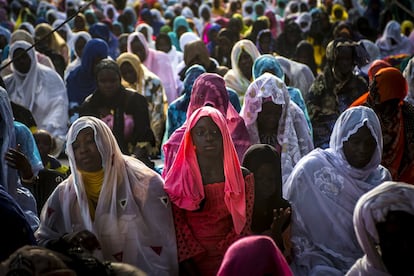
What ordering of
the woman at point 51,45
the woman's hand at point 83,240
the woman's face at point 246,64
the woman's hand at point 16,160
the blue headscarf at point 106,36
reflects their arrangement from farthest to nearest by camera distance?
1. the blue headscarf at point 106,36
2. the woman at point 51,45
3. the woman's face at point 246,64
4. the woman's hand at point 16,160
5. the woman's hand at point 83,240

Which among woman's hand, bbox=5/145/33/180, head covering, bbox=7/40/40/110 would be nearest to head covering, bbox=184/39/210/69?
head covering, bbox=7/40/40/110

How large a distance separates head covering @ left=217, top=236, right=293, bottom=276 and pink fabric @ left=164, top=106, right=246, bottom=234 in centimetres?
142

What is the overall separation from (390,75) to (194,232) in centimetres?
252

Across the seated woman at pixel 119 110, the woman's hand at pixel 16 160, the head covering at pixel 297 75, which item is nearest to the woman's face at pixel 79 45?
the head covering at pixel 297 75

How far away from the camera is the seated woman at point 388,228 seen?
4.89 m

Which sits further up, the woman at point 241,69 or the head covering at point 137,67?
the woman at point 241,69

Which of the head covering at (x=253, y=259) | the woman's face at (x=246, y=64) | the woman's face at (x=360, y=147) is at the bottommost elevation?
the woman's face at (x=246, y=64)

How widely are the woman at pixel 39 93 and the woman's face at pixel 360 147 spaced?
19.0 ft

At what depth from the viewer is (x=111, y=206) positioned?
20.1 ft

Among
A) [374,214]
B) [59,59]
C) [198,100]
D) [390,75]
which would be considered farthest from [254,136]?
[59,59]

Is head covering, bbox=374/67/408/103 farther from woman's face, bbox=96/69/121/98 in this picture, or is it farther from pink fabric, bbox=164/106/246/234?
woman's face, bbox=96/69/121/98

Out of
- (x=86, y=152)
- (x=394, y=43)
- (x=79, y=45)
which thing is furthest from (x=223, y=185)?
(x=394, y=43)

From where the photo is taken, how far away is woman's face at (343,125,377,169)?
21.4 feet

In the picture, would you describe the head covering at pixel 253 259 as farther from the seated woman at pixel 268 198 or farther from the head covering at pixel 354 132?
the head covering at pixel 354 132
